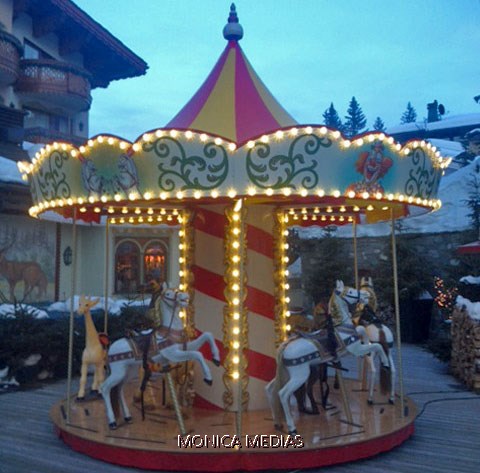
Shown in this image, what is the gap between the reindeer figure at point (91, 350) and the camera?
21.5 feet

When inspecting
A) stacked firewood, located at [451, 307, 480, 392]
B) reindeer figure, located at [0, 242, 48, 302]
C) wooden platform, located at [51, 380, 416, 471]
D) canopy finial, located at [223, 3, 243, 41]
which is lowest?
wooden platform, located at [51, 380, 416, 471]

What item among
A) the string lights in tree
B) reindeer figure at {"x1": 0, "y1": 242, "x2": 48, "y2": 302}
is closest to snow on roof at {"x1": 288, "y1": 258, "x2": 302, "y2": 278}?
the string lights in tree

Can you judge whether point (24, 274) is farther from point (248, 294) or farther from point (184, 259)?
point (248, 294)

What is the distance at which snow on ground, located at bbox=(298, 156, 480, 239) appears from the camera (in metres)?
14.0

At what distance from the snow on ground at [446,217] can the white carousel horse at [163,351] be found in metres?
9.76

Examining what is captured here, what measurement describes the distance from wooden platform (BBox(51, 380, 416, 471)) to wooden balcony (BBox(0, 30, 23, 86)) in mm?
12574

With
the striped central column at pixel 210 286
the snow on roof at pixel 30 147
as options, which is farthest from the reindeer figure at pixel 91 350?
the snow on roof at pixel 30 147

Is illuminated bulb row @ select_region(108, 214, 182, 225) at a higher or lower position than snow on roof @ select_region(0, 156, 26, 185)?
lower

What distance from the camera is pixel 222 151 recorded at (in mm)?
4469

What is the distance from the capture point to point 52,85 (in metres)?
18.0

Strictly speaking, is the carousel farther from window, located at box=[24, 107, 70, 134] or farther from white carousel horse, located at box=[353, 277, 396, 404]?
window, located at box=[24, 107, 70, 134]

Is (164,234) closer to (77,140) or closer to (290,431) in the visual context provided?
(77,140)

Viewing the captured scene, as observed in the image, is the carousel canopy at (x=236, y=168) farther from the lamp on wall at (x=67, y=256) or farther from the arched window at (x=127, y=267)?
the arched window at (x=127, y=267)

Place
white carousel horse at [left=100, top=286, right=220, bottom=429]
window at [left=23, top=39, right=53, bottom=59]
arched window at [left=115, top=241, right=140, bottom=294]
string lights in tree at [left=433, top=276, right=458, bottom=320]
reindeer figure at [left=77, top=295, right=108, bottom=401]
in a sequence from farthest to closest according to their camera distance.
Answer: window at [left=23, top=39, right=53, bottom=59]
arched window at [left=115, top=241, right=140, bottom=294]
string lights in tree at [left=433, top=276, right=458, bottom=320]
reindeer figure at [left=77, top=295, right=108, bottom=401]
white carousel horse at [left=100, top=286, right=220, bottom=429]
